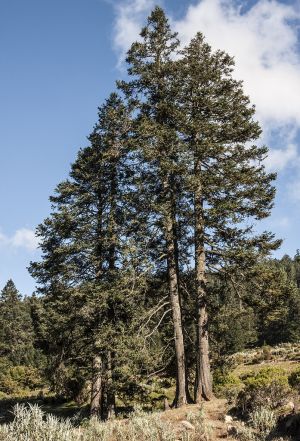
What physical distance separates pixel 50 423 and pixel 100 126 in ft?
56.0

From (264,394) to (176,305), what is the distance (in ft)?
18.4

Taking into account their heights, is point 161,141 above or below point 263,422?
above

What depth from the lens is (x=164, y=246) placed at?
18141 mm

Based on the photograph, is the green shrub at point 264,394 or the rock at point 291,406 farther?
the green shrub at point 264,394

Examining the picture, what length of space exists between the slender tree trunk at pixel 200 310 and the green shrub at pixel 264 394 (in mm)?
2694

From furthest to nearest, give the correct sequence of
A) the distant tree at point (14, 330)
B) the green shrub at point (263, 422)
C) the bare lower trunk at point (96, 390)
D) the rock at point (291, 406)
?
the distant tree at point (14, 330) < the bare lower trunk at point (96, 390) < the rock at point (291, 406) < the green shrub at point (263, 422)

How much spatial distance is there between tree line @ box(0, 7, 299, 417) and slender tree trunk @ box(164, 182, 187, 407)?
0.14 ft

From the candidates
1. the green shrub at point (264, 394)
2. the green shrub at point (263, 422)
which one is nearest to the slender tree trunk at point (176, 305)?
the green shrub at point (264, 394)

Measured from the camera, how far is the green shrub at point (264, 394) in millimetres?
11711

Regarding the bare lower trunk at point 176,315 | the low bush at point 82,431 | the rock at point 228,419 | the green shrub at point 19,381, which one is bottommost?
the green shrub at point 19,381

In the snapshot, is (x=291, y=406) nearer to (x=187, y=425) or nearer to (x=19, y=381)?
(x=187, y=425)

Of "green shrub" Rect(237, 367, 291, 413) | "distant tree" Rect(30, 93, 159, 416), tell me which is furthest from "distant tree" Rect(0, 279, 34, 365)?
"green shrub" Rect(237, 367, 291, 413)

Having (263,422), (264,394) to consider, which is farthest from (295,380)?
(263,422)

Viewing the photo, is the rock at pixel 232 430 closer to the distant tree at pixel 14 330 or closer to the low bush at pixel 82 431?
the low bush at pixel 82 431
